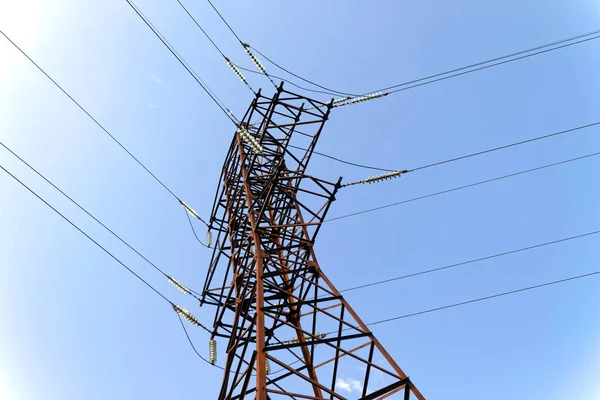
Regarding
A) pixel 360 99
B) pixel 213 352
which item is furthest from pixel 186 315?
pixel 360 99

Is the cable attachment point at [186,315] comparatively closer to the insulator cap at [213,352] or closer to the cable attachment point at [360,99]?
the insulator cap at [213,352]

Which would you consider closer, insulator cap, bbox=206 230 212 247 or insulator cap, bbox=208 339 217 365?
insulator cap, bbox=208 339 217 365

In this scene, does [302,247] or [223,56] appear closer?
[302,247]

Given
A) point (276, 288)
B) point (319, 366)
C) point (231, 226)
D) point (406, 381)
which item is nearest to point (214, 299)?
point (231, 226)

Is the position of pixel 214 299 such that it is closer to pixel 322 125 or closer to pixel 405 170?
pixel 322 125

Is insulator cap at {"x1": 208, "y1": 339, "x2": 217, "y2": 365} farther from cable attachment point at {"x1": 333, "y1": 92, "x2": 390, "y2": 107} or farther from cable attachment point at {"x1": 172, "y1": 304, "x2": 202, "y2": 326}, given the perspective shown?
cable attachment point at {"x1": 333, "y1": 92, "x2": 390, "y2": 107}

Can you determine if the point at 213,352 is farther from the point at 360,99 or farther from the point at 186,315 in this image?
the point at 360,99

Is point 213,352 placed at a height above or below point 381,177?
below

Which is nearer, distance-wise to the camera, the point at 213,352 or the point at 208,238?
the point at 213,352

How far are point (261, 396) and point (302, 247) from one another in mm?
5102

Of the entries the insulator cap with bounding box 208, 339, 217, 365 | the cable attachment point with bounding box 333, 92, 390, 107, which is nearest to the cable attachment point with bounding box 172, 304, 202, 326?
the insulator cap with bounding box 208, 339, 217, 365

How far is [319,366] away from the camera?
962cm

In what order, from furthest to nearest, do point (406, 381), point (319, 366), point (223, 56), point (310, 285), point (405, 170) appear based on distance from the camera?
point (223, 56) → point (405, 170) → point (310, 285) → point (319, 366) → point (406, 381)

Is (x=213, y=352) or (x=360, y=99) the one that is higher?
(x=360, y=99)
